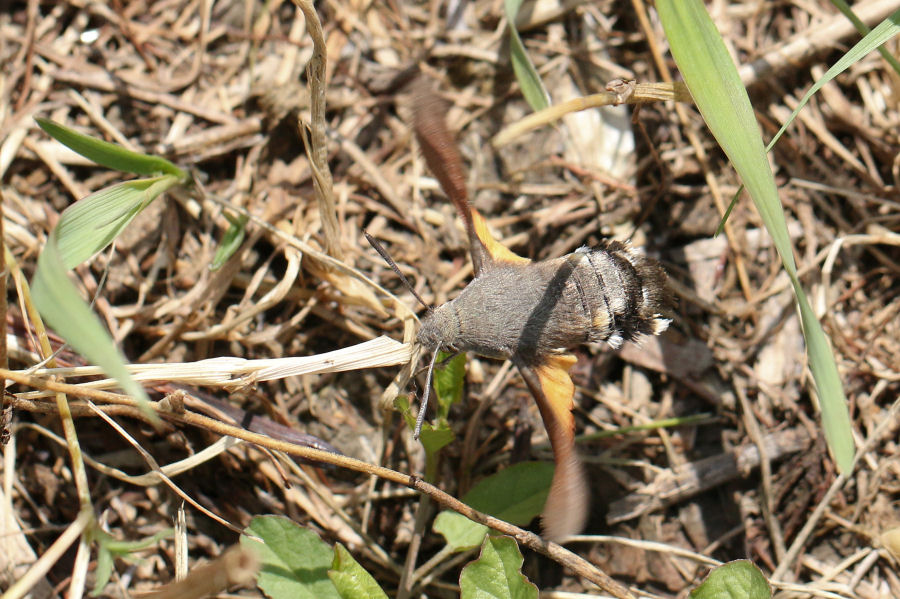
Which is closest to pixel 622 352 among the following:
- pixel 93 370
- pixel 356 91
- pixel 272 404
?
pixel 272 404

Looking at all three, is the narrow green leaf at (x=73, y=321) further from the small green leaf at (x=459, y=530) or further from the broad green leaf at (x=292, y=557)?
the small green leaf at (x=459, y=530)

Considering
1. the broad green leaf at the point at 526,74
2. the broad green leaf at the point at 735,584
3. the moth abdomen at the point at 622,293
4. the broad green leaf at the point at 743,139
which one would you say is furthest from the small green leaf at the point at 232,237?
the broad green leaf at the point at 735,584

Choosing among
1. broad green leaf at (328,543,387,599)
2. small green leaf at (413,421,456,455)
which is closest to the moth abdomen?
small green leaf at (413,421,456,455)

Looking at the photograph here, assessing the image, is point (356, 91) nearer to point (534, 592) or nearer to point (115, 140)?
point (115, 140)

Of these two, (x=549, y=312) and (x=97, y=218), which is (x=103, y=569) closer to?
(x=97, y=218)

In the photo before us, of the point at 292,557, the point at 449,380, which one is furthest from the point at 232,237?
the point at 292,557
